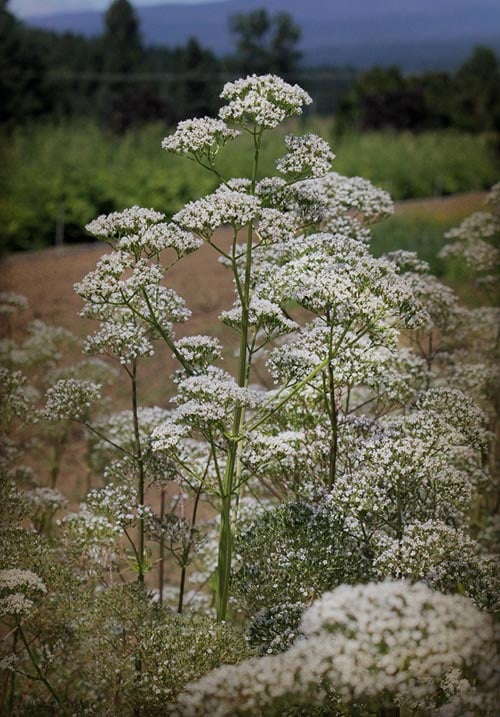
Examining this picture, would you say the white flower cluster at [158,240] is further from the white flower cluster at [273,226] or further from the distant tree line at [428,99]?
the distant tree line at [428,99]

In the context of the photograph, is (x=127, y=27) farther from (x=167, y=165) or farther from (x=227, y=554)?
(x=167, y=165)

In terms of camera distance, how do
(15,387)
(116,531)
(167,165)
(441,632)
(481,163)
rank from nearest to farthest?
(441,632) < (116,531) < (15,387) < (167,165) < (481,163)

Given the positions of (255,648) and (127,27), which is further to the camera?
(127,27)

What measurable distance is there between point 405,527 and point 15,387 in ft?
3.16

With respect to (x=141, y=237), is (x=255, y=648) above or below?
below

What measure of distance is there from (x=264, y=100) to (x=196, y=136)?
5.5 inches

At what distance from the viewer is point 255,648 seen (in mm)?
1755

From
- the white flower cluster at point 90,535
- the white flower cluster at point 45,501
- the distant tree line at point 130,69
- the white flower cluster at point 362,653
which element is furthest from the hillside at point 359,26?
the white flower cluster at point 362,653

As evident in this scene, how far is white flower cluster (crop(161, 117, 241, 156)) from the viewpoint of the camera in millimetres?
1735

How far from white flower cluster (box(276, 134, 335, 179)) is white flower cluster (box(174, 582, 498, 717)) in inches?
31.4

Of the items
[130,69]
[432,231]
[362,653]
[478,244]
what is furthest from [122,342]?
[432,231]

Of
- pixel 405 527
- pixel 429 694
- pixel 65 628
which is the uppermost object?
pixel 405 527

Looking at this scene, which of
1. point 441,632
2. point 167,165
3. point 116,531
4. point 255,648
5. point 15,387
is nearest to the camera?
Result: point 441,632

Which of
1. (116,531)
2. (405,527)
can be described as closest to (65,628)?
(116,531)
